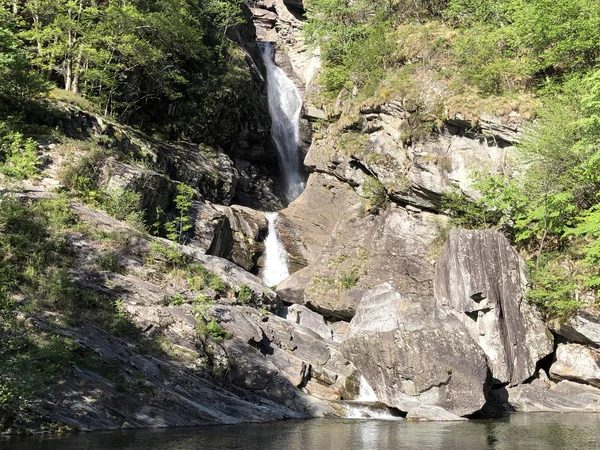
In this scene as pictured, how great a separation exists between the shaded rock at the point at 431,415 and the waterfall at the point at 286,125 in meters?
27.2

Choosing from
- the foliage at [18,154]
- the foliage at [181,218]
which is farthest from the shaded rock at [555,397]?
the foliage at [18,154]

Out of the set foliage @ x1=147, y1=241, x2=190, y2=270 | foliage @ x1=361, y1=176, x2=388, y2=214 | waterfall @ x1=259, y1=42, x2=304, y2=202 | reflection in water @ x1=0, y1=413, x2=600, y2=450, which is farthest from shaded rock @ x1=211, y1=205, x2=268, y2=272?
reflection in water @ x1=0, y1=413, x2=600, y2=450

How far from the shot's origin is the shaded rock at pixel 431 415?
19797 millimetres

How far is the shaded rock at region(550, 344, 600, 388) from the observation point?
23.5m

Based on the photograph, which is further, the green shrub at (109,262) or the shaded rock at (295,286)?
the shaded rock at (295,286)

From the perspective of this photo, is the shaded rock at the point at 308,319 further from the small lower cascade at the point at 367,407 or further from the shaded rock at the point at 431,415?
the shaded rock at the point at 431,415

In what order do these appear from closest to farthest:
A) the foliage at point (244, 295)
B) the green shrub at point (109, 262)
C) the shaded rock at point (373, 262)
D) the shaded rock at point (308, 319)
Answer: the green shrub at point (109, 262), the foliage at point (244, 295), the shaded rock at point (308, 319), the shaded rock at point (373, 262)

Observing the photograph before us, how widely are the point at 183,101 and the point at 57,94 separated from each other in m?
12.0

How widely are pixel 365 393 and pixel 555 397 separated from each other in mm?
8953

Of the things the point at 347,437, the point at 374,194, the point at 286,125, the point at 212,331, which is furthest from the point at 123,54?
the point at 347,437

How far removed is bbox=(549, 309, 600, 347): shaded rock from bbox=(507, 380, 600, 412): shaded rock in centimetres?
211

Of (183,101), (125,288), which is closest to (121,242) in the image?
(125,288)

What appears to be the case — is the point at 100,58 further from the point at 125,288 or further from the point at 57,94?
the point at 125,288

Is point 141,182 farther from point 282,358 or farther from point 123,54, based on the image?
point 282,358
